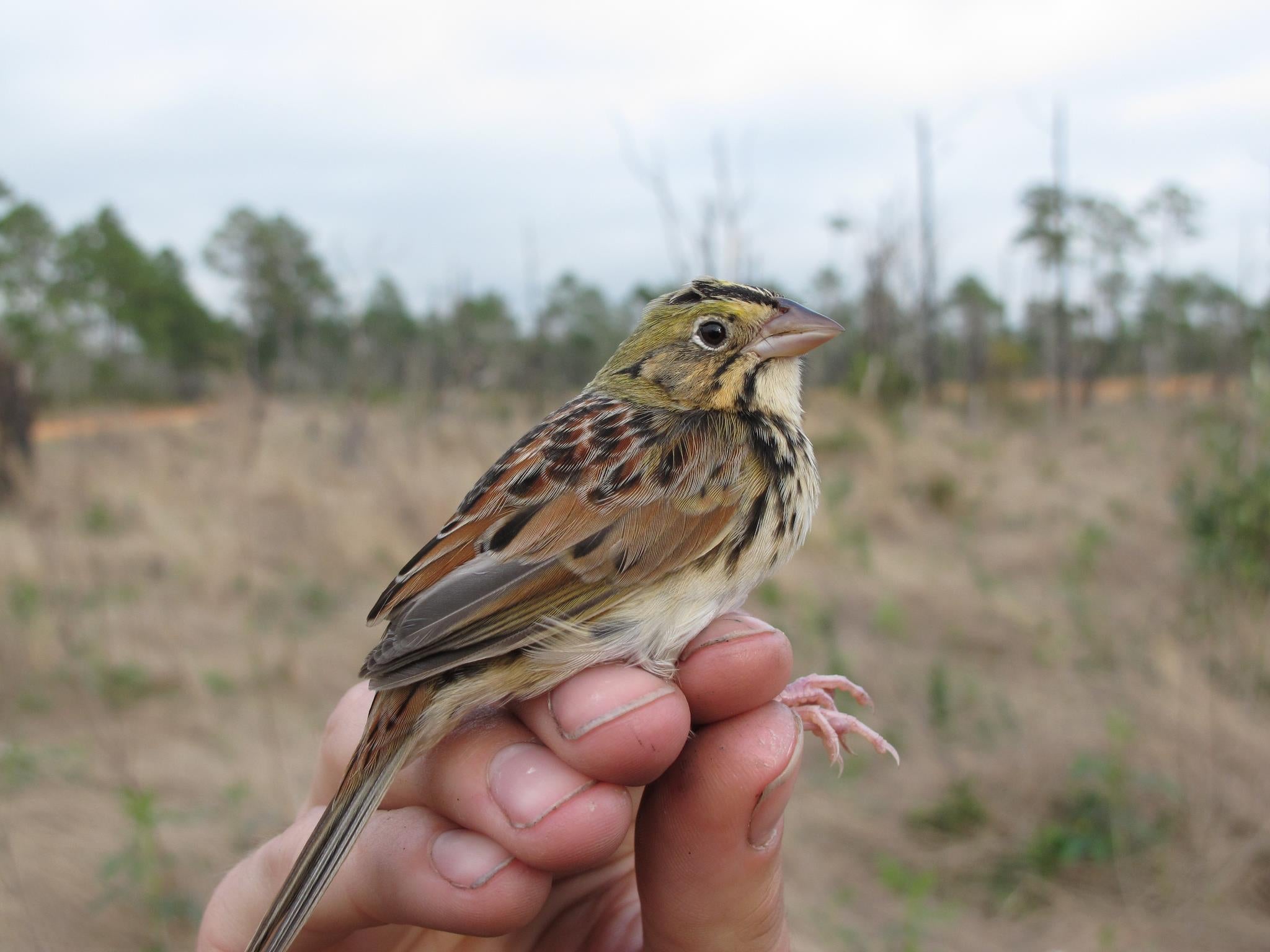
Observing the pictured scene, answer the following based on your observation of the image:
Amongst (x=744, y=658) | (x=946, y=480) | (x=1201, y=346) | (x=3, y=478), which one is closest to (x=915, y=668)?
(x=744, y=658)

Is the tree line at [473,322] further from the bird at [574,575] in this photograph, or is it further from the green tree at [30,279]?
the bird at [574,575]

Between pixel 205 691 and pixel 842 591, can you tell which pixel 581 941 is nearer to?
pixel 205 691

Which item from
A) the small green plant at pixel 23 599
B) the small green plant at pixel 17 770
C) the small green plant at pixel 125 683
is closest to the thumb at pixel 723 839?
the small green plant at pixel 17 770

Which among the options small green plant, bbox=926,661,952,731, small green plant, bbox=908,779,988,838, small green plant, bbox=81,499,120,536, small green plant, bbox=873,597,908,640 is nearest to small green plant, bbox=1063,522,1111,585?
small green plant, bbox=873,597,908,640

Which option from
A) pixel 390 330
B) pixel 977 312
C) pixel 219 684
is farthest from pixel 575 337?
pixel 219 684

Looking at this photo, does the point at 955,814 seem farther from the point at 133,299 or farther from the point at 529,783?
the point at 133,299
